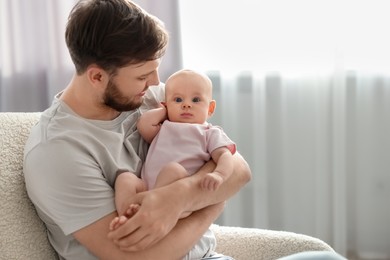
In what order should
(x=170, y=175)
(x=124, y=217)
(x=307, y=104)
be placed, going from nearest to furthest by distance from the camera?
(x=124, y=217)
(x=170, y=175)
(x=307, y=104)

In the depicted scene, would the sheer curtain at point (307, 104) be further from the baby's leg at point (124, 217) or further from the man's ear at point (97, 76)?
the baby's leg at point (124, 217)

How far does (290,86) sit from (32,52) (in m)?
1.17

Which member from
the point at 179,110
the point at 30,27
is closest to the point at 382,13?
the point at 179,110

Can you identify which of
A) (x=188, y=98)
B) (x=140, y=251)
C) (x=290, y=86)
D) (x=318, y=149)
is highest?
(x=188, y=98)

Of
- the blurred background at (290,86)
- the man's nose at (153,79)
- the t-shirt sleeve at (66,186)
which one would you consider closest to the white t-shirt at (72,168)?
the t-shirt sleeve at (66,186)

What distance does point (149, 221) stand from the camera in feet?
4.48

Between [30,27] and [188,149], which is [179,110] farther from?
[30,27]

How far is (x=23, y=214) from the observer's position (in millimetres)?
1474

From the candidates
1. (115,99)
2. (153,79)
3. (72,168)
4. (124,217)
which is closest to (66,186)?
(72,168)

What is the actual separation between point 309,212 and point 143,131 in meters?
1.37

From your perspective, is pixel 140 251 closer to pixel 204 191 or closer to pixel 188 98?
pixel 204 191

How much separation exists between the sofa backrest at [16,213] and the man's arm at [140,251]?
5.5 inches

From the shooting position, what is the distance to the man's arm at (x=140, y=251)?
54.7 inches

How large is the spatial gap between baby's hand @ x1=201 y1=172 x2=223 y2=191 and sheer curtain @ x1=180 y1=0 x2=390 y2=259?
1.32 meters
